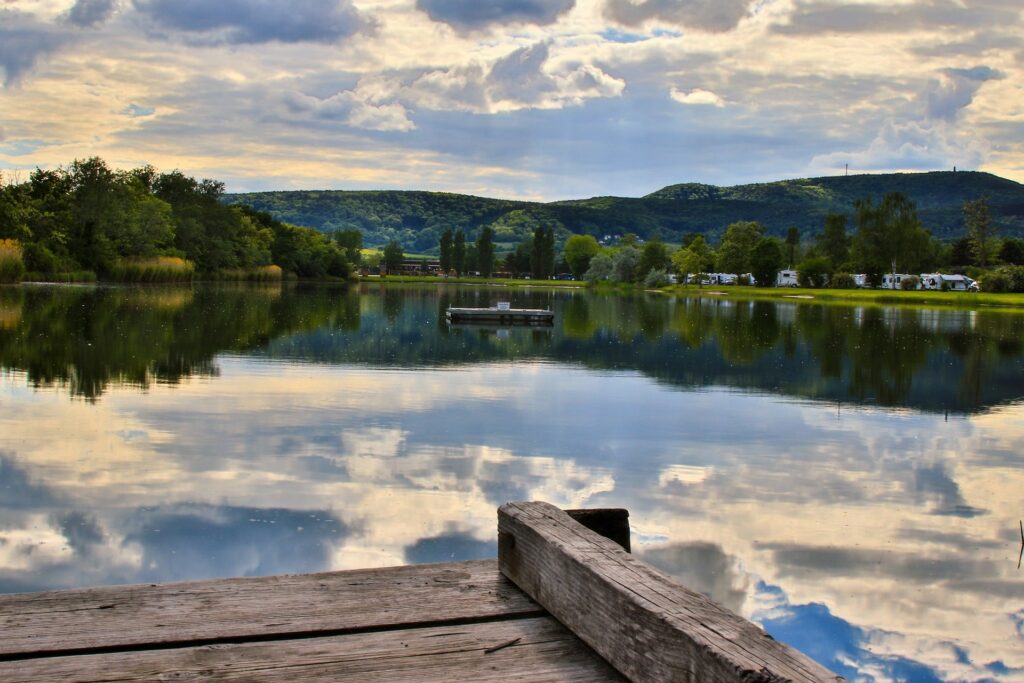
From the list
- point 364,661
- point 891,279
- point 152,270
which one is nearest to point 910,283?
point 891,279

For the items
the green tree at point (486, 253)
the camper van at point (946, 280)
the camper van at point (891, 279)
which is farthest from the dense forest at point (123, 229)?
→ the camper van at point (946, 280)

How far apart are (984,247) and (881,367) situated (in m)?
124

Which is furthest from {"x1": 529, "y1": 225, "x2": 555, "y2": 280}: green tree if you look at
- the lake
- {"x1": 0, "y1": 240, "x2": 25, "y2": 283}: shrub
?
the lake

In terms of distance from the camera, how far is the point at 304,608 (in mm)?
3145

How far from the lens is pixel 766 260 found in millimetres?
129625

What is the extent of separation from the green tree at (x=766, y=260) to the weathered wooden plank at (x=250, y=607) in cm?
13101

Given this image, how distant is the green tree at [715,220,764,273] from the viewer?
461ft

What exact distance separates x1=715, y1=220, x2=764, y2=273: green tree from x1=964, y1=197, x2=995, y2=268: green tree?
92.1 feet

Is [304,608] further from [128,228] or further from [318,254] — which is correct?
[318,254]

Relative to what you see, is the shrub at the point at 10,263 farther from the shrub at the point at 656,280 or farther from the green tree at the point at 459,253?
the green tree at the point at 459,253

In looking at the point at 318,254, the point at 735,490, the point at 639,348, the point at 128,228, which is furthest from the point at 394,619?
the point at 318,254

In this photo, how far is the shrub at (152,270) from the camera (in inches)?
3056

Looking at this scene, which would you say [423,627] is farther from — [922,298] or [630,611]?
[922,298]

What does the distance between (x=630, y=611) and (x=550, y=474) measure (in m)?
7.88
